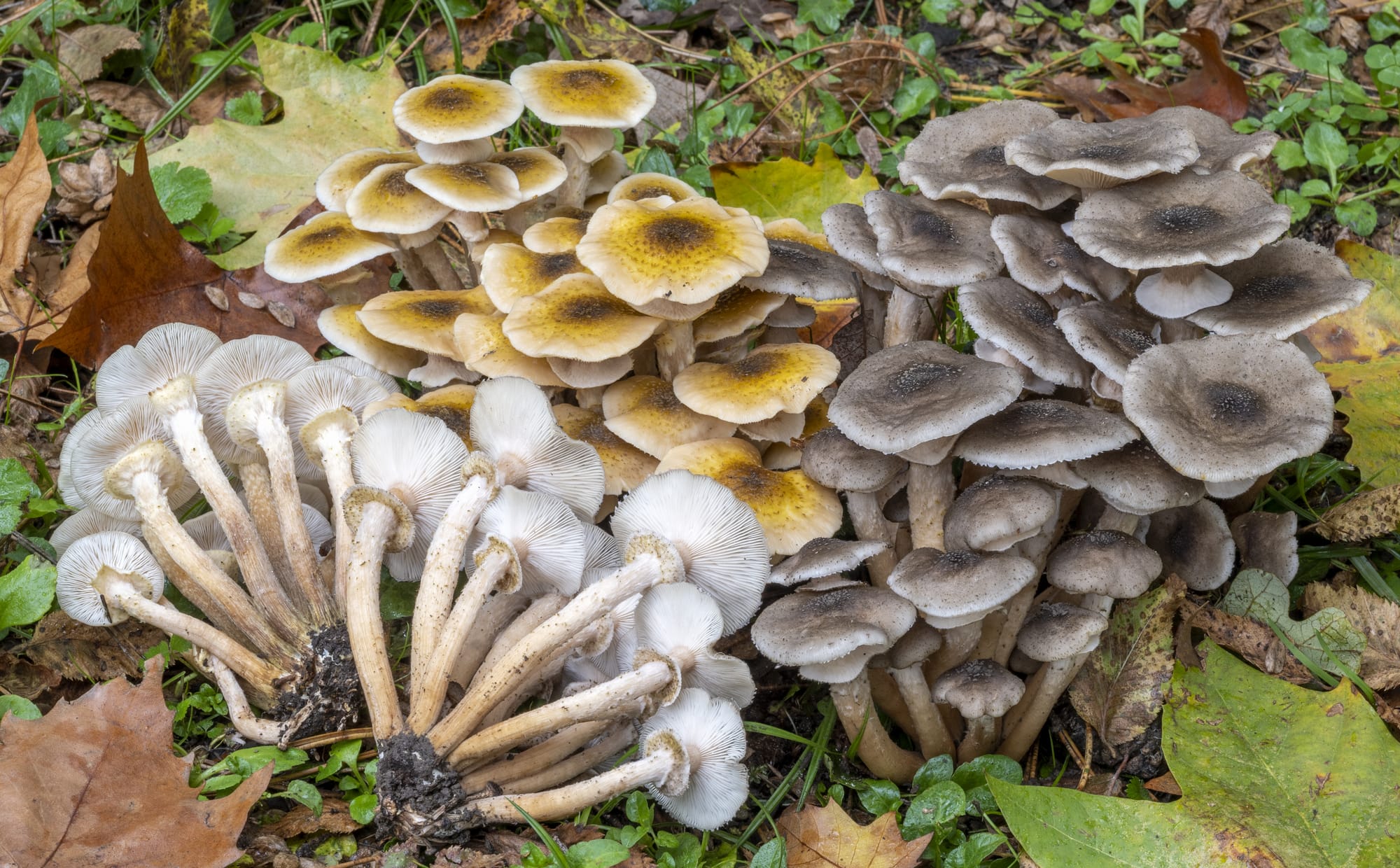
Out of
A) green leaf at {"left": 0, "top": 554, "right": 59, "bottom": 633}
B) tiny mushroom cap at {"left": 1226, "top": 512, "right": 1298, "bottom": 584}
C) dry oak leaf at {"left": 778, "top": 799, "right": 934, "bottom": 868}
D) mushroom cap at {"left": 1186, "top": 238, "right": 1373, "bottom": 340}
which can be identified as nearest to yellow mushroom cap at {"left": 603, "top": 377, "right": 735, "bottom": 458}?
dry oak leaf at {"left": 778, "top": 799, "right": 934, "bottom": 868}

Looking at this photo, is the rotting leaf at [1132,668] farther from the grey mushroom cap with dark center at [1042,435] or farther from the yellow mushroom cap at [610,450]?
the yellow mushroom cap at [610,450]

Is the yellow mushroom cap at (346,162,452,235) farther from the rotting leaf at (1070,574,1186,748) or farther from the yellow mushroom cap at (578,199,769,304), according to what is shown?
the rotting leaf at (1070,574,1186,748)

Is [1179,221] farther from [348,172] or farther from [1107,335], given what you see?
[348,172]

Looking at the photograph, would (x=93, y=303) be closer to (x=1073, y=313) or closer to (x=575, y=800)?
(x=575, y=800)

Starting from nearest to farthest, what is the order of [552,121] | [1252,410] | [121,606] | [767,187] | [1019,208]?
1. [1252,410]
2. [121,606]
3. [1019,208]
4. [552,121]
5. [767,187]

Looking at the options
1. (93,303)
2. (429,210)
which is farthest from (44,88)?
(429,210)

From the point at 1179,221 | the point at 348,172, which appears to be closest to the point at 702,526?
the point at 1179,221
